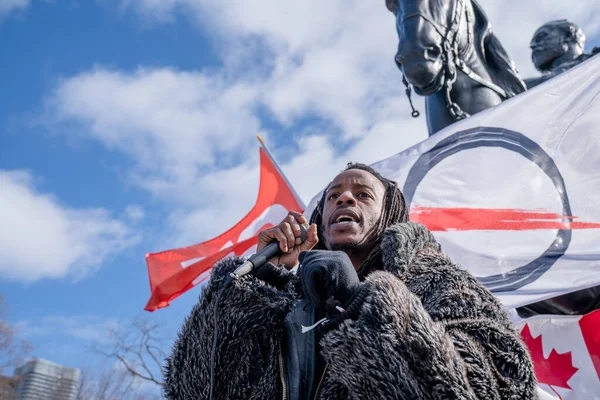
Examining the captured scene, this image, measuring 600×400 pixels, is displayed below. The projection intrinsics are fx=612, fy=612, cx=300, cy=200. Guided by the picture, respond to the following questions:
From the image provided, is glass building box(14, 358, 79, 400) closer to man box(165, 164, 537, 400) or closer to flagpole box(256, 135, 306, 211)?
flagpole box(256, 135, 306, 211)

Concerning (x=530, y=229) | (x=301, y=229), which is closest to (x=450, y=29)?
(x=530, y=229)

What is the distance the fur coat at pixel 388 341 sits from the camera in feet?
5.11

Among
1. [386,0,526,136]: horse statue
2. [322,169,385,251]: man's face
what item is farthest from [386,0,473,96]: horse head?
[322,169,385,251]: man's face

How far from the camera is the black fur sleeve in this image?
78.3 inches

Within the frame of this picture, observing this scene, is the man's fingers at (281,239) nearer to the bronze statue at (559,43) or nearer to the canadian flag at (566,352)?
the canadian flag at (566,352)

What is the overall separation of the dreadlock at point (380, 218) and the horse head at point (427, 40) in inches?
121

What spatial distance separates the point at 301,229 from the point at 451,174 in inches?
127

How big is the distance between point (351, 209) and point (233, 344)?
68 cm

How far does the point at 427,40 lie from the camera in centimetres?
554

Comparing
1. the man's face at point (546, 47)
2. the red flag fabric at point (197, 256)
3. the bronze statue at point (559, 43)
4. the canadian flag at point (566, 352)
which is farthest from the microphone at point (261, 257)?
the man's face at point (546, 47)

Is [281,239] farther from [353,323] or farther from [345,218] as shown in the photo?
[353,323]

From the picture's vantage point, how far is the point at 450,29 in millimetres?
5707

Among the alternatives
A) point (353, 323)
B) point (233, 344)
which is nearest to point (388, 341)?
point (353, 323)

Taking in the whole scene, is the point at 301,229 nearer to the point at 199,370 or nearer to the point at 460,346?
the point at 199,370
